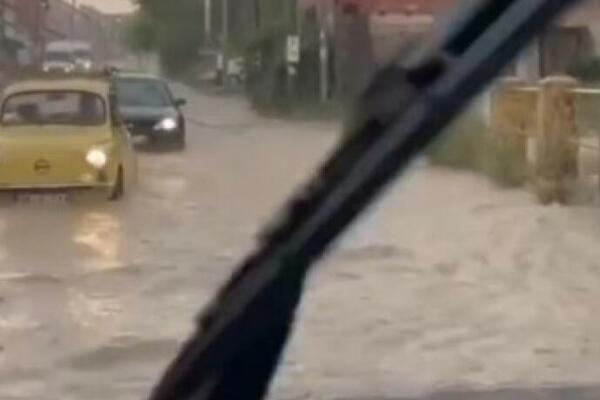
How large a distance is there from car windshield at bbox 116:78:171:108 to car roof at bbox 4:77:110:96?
29.7 feet

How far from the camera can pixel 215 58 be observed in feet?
210

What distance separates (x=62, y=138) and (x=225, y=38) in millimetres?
39815

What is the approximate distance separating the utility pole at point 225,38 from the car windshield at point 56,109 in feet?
120

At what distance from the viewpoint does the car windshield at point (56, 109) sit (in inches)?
864

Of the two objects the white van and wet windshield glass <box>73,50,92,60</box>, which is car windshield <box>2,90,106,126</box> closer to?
the white van

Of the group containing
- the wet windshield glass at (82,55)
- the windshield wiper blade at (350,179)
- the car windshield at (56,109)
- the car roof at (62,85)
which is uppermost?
the windshield wiper blade at (350,179)

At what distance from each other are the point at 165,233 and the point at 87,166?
4.74 feet

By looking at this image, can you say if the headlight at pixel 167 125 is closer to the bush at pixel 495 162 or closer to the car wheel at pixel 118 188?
the bush at pixel 495 162

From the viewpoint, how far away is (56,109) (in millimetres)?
22219

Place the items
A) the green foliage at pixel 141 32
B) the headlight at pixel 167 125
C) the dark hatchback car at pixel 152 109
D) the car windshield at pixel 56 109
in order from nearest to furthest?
1. the car windshield at pixel 56 109
2. the dark hatchback car at pixel 152 109
3. the headlight at pixel 167 125
4. the green foliage at pixel 141 32

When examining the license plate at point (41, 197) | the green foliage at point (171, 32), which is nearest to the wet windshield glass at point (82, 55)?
the green foliage at point (171, 32)

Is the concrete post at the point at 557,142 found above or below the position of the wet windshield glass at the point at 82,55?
above

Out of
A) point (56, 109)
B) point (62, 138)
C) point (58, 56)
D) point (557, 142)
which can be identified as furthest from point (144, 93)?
point (58, 56)

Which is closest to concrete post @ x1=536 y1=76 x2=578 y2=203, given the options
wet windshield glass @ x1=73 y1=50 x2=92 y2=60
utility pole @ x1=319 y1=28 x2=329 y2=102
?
utility pole @ x1=319 y1=28 x2=329 y2=102
